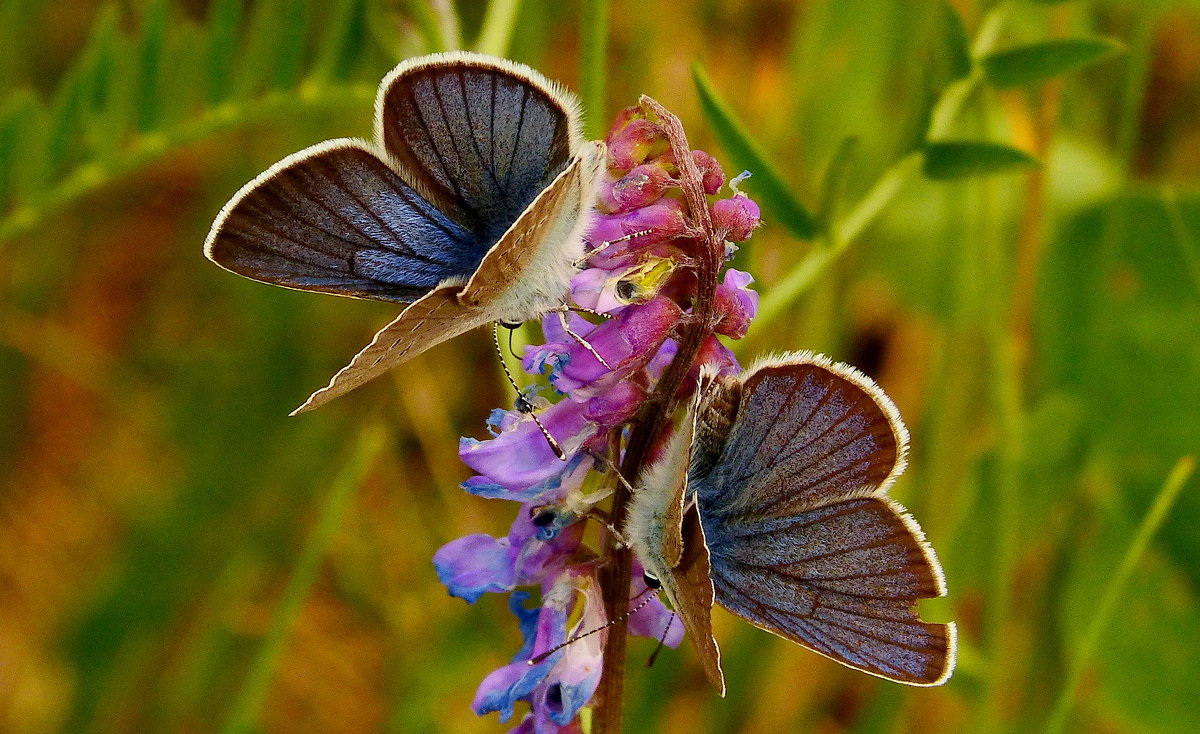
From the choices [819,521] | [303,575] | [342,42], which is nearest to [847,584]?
[819,521]

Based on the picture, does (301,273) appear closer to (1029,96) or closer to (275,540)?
(275,540)

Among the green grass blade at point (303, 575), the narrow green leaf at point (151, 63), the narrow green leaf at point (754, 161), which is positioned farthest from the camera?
the narrow green leaf at point (151, 63)

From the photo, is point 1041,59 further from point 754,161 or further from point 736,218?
point 736,218

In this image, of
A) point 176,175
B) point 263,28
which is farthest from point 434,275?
point 176,175

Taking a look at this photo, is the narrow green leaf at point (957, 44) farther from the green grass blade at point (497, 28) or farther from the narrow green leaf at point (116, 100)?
the narrow green leaf at point (116, 100)

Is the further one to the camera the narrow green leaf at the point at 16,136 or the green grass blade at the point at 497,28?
the green grass blade at the point at 497,28

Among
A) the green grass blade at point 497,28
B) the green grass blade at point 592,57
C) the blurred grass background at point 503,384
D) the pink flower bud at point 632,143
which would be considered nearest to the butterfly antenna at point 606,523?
the pink flower bud at point 632,143
